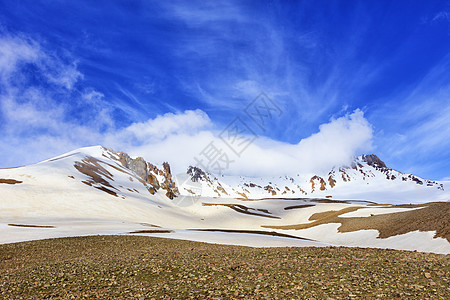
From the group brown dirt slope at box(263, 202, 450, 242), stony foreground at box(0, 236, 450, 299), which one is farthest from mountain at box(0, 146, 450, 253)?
stony foreground at box(0, 236, 450, 299)

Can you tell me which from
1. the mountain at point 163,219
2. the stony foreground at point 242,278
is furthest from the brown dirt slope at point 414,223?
the stony foreground at point 242,278

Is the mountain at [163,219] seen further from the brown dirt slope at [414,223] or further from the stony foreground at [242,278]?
the stony foreground at [242,278]

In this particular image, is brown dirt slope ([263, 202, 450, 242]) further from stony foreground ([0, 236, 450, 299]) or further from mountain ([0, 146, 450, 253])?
stony foreground ([0, 236, 450, 299])

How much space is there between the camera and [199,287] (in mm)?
11133

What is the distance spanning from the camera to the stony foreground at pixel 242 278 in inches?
388

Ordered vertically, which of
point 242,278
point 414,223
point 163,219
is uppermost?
point 163,219

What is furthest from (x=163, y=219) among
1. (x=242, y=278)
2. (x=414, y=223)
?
(x=242, y=278)

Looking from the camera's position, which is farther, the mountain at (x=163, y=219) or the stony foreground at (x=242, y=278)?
the mountain at (x=163, y=219)

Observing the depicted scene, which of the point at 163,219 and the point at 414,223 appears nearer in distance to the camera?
the point at 414,223

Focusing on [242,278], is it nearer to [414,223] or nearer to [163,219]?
[414,223]

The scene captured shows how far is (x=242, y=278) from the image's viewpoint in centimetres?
1195

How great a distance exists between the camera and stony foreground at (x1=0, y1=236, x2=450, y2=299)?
388 inches

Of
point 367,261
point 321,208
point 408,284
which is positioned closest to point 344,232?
point 367,261

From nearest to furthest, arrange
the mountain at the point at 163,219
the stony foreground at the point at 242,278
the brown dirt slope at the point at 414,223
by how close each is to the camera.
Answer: the stony foreground at the point at 242,278 → the brown dirt slope at the point at 414,223 → the mountain at the point at 163,219
